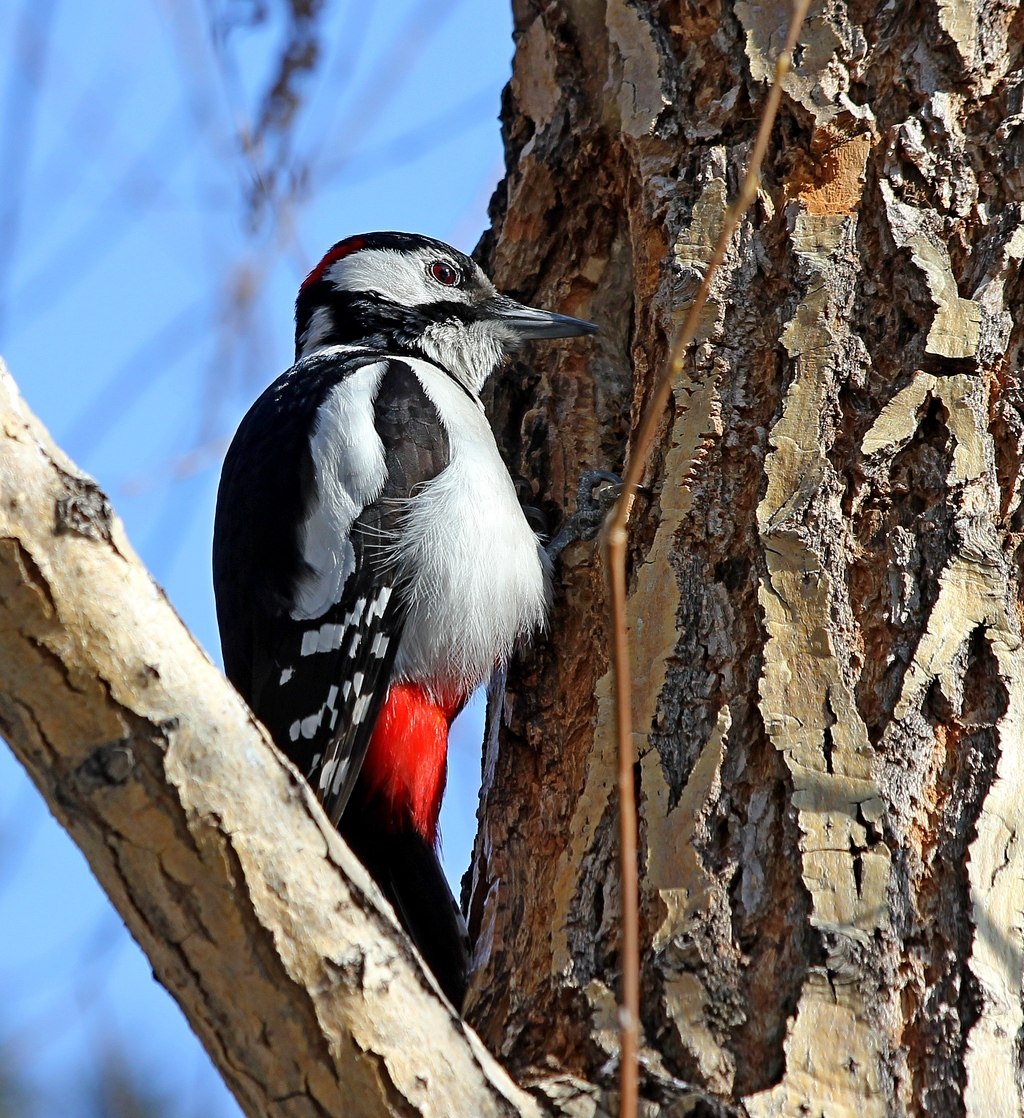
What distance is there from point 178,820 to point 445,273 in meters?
2.35

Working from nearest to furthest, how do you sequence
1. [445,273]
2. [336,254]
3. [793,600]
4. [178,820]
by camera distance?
[178,820], [793,600], [445,273], [336,254]

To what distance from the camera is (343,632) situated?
282 cm

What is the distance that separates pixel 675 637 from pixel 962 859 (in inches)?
22.0

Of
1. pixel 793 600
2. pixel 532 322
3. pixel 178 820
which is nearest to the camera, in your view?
pixel 178 820

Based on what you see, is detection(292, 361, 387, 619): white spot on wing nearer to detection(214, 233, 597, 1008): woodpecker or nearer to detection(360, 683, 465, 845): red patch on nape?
detection(214, 233, 597, 1008): woodpecker

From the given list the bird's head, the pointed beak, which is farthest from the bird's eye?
the pointed beak

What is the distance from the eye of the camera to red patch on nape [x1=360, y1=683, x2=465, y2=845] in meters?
2.78

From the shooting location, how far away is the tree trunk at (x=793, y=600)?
171 cm

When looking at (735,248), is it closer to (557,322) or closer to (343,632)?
(557,322)

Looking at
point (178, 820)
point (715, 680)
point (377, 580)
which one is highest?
point (377, 580)

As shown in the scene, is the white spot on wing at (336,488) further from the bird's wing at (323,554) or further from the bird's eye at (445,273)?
the bird's eye at (445,273)

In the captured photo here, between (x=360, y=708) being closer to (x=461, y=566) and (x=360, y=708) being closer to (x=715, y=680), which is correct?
(x=461, y=566)

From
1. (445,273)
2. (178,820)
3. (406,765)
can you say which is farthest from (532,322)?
(178,820)

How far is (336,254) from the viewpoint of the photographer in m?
3.74
